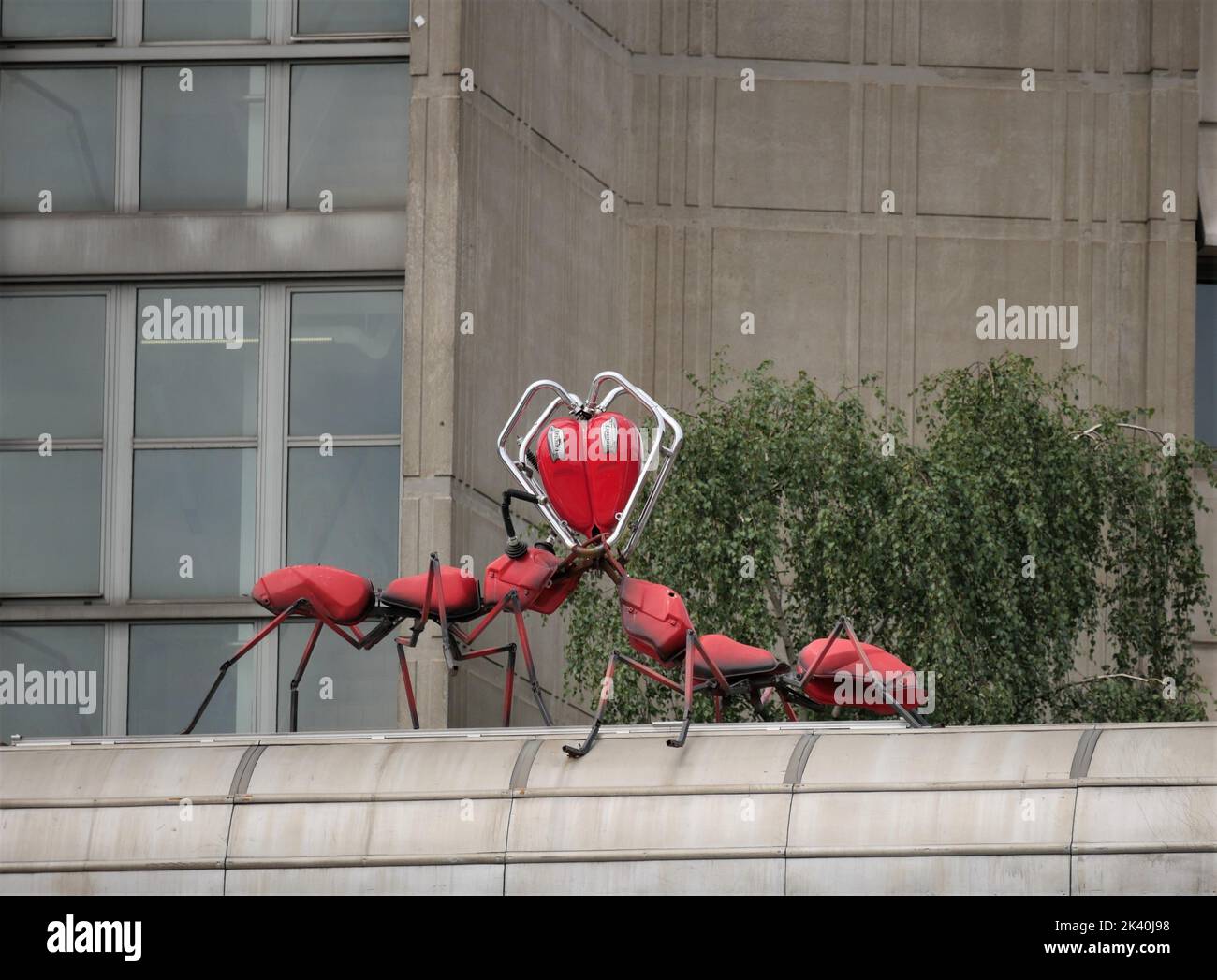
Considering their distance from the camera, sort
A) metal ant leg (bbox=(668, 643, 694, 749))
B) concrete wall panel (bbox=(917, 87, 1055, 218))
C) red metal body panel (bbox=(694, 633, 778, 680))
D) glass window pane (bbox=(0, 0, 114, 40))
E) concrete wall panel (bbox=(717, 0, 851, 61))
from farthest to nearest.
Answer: concrete wall panel (bbox=(717, 0, 851, 61)) < concrete wall panel (bbox=(917, 87, 1055, 218)) < glass window pane (bbox=(0, 0, 114, 40)) < red metal body panel (bbox=(694, 633, 778, 680)) < metal ant leg (bbox=(668, 643, 694, 749))

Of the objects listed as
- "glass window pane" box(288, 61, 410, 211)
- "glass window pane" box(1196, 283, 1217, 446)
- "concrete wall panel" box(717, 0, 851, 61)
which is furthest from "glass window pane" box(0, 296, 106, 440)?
"glass window pane" box(1196, 283, 1217, 446)

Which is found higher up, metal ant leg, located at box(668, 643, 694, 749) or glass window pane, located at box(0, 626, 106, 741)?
metal ant leg, located at box(668, 643, 694, 749)

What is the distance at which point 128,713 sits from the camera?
2830 centimetres

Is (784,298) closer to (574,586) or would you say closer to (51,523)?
(51,523)

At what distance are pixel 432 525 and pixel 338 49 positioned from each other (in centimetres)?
628

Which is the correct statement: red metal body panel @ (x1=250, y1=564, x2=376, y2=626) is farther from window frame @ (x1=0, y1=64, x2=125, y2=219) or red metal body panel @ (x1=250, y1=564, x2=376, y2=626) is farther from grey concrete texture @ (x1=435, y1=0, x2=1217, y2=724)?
grey concrete texture @ (x1=435, y1=0, x2=1217, y2=724)

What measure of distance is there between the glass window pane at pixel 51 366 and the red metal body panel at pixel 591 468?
46.6 feet

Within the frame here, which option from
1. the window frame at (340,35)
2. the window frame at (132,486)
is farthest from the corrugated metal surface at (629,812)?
the window frame at (340,35)

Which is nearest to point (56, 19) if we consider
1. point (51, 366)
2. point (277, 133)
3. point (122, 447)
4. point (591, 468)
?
point (277, 133)

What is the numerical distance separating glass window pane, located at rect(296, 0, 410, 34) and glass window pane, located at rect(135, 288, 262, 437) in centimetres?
350

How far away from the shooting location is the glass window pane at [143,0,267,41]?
2930cm

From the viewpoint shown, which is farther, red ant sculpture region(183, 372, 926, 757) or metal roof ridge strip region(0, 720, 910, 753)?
red ant sculpture region(183, 372, 926, 757)

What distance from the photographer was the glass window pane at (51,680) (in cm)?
2848
